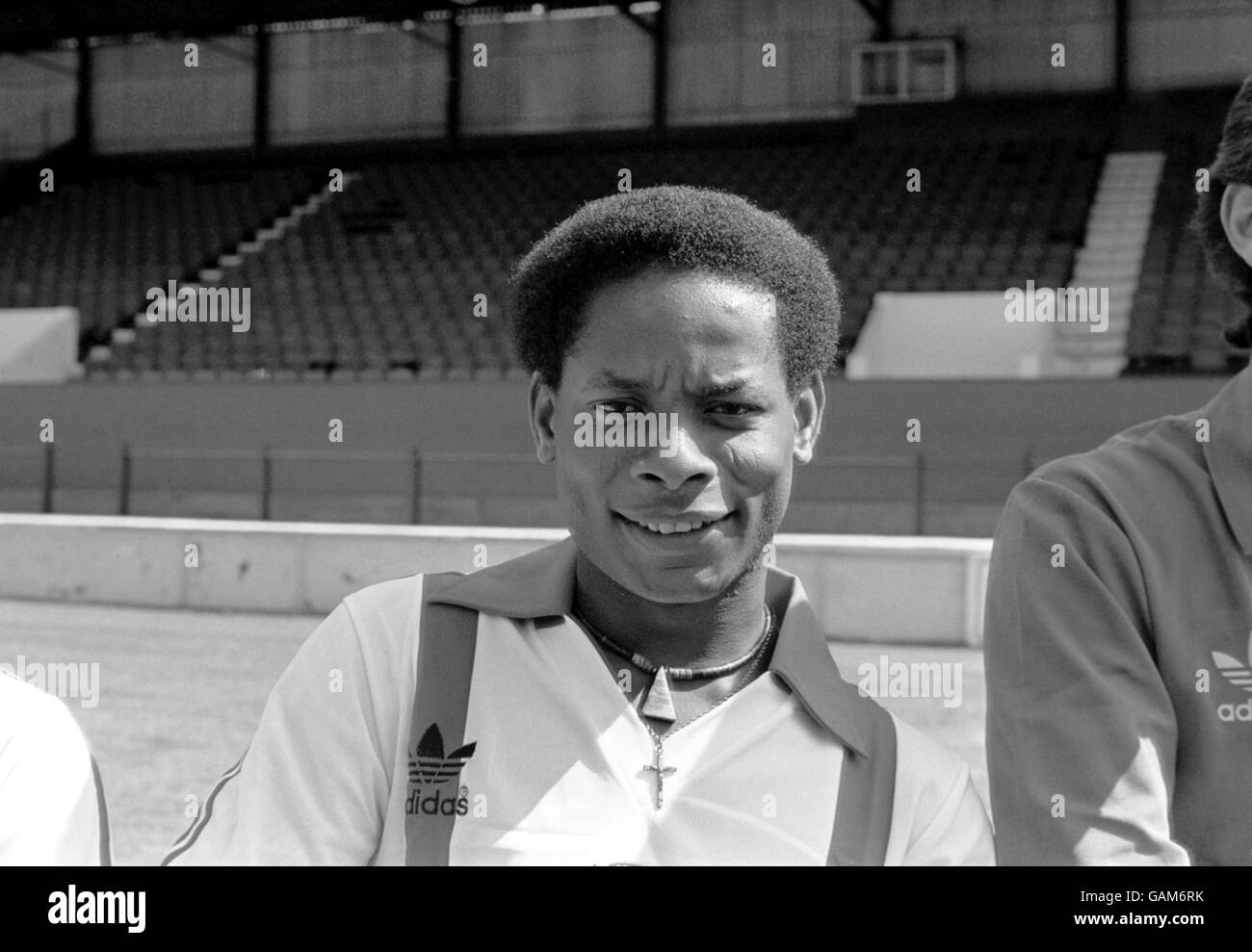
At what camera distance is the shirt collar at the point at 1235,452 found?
130 cm

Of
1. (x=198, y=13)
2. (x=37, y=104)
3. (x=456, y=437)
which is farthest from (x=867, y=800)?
(x=37, y=104)

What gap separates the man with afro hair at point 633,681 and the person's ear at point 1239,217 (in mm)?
456

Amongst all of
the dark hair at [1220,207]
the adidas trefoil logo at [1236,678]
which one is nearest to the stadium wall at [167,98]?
the dark hair at [1220,207]

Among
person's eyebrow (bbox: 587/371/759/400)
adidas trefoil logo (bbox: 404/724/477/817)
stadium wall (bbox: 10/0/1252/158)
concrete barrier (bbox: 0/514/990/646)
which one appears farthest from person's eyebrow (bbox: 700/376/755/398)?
stadium wall (bbox: 10/0/1252/158)

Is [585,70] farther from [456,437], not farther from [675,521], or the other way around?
[675,521]

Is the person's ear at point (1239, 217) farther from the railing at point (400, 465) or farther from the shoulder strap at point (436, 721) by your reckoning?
the railing at point (400, 465)

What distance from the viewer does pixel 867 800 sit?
1.33 m

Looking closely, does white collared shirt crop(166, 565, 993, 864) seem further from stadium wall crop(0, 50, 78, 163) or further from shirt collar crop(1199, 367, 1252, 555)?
stadium wall crop(0, 50, 78, 163)

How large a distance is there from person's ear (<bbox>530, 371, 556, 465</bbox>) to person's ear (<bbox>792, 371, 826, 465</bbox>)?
0.83 feet

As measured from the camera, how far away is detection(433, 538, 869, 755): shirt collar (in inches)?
53.7
